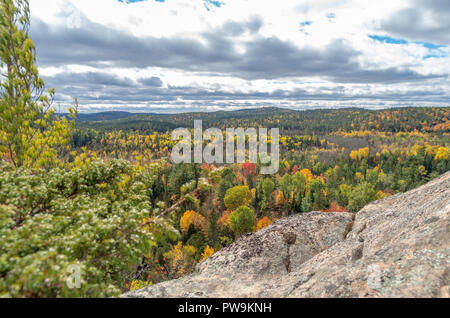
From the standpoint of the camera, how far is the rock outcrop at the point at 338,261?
16.9 ft

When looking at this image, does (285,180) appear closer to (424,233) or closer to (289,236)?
(289,236)

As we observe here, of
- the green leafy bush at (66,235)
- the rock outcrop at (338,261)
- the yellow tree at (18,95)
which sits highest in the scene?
the yellow tree at (18,95)

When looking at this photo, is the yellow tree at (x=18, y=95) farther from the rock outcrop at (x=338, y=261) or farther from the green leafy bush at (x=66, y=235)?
the rock outcrop at (x=338, y=261)

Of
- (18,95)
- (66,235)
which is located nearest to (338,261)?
(66,235)

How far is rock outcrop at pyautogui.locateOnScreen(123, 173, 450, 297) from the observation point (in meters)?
5.15

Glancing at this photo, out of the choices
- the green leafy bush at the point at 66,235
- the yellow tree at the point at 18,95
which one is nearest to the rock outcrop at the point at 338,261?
the green leafy bush at the point at 66,235

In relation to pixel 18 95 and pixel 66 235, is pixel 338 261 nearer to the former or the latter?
pixel 66 235

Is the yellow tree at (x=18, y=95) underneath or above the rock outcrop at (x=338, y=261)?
above

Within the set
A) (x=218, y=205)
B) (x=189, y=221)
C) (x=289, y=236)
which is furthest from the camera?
(x=218, y=205)

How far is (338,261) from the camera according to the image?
7.69 metres

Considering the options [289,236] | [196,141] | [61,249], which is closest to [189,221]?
[289,236]
